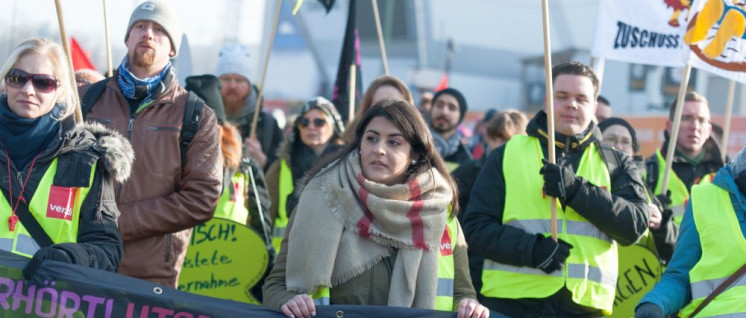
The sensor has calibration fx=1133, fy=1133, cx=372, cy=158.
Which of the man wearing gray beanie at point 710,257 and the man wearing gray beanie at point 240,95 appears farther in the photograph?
the man wearing gray beanie at point 240,95

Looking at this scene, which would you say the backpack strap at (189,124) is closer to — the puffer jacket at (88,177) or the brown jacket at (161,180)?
the brown jacket at (161,180)

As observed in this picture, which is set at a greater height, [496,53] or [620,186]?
[620,186]

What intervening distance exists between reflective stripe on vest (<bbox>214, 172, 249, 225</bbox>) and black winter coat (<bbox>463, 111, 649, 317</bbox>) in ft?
6.34

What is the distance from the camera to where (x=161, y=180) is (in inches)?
191

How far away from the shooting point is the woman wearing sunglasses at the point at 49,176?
155 inches

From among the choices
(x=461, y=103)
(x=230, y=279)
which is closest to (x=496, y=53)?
(x=461, y=103)

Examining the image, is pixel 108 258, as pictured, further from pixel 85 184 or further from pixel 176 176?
pixel 176 176

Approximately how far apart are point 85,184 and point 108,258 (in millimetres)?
273

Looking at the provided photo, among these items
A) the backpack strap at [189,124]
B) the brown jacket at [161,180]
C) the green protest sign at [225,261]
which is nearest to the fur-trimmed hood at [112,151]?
the brown jacket at [161,180]

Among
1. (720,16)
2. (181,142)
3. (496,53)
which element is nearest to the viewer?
(181,142)

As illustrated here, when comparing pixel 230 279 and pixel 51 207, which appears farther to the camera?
pixel 230 279

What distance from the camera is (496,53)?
40.6 metres

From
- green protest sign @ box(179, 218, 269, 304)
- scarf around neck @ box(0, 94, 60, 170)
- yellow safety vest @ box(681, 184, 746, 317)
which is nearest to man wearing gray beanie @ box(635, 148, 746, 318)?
yellow safety vest @ box(681, 184, 746, 317)

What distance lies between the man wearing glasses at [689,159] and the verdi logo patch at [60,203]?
14.2 ft
